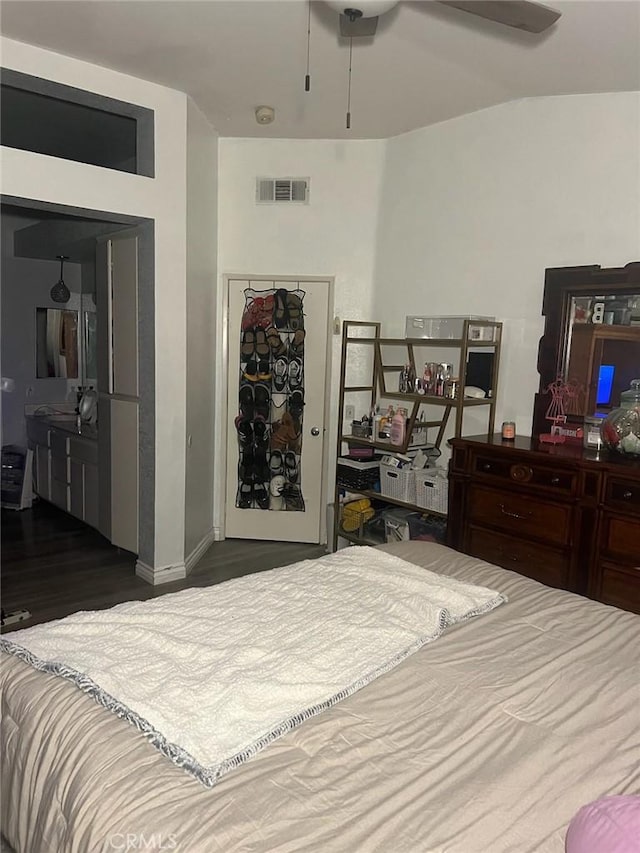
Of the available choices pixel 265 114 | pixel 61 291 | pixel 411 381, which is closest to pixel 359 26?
pixel 265 114

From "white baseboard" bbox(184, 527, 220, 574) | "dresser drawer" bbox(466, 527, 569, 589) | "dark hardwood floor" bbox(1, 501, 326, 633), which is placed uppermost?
"dresser drawer" bbox(466, 527, 569, 589)

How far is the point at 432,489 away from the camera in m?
3.85

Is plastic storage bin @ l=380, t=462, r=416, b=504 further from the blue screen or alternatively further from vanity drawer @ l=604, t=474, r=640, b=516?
vanity drawer @ l=604, t=474, r=640, b=516

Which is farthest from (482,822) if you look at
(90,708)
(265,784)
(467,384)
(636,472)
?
(467,384)

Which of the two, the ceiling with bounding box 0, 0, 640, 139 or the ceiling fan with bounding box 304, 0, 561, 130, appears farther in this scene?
the ceiling with bounding box 0, 0, 640, 139

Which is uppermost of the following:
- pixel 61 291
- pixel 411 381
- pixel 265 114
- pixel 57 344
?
pixel 265 114

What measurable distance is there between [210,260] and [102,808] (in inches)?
153

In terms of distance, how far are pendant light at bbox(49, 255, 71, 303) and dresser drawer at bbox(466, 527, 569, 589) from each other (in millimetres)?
4784

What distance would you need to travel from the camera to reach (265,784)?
1255mm

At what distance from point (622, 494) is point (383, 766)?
6.42 ft

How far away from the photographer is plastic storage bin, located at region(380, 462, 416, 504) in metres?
4.01

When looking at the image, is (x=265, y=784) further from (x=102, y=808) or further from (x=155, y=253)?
(x=155, y=253)

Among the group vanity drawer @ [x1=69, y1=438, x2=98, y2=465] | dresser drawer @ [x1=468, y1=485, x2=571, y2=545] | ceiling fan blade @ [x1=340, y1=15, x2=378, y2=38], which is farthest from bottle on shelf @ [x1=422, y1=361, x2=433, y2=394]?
vanity drawer @ [x1=69, y1=438, x2=98, y2=465]

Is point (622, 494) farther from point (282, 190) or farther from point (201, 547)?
point (282, 190)
